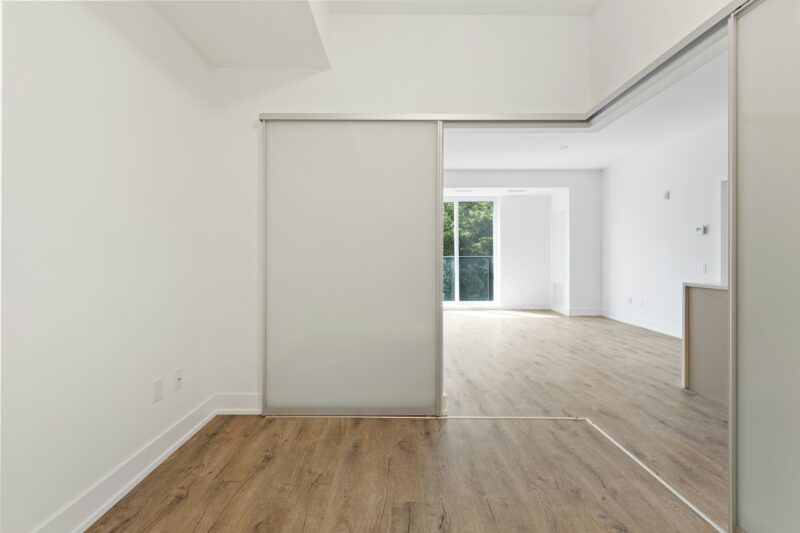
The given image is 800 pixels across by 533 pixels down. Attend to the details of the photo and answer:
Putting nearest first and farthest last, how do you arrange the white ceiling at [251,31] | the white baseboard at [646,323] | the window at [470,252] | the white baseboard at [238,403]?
the white ceiling at [251,31]
the white baseboard at [238,403]
the white baseboard at [646,323]
the window at [470,252]

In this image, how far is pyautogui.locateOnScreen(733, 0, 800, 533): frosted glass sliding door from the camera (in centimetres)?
141

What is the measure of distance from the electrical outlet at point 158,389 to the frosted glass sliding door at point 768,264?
105 inches

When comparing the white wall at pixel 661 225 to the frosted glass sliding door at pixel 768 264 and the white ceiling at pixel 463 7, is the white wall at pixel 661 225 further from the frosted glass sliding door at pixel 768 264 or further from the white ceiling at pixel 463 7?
the frosted glass sliding door at pixel 768 264

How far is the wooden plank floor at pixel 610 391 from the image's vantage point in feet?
7.24

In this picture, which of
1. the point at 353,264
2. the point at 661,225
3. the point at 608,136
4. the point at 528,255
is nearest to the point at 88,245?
the point at 353,264

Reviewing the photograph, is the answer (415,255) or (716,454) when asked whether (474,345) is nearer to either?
(415,255)

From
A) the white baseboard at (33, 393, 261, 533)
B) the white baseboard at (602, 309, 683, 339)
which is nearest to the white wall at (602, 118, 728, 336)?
the white baseboard at (602, 309, 683, 339)

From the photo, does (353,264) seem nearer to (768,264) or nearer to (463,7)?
(463,7)

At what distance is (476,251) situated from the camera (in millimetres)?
8875

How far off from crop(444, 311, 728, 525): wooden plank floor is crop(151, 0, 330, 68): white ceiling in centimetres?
259

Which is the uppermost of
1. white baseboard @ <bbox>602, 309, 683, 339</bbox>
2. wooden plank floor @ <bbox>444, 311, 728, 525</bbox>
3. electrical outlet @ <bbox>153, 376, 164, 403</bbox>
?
electrical outlet @ <bbox>153, 376, 164, 403</bbox>

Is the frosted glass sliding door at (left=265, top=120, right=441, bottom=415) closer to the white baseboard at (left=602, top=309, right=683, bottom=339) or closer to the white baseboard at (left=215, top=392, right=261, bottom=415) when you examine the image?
the white baseboard at (left=215, top=392, right=261, bottom=415)

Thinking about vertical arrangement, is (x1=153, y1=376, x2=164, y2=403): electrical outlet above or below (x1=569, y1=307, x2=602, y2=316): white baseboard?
above

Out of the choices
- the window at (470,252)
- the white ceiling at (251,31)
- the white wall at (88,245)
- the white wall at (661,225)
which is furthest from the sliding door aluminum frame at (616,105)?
the window at (470,252)
